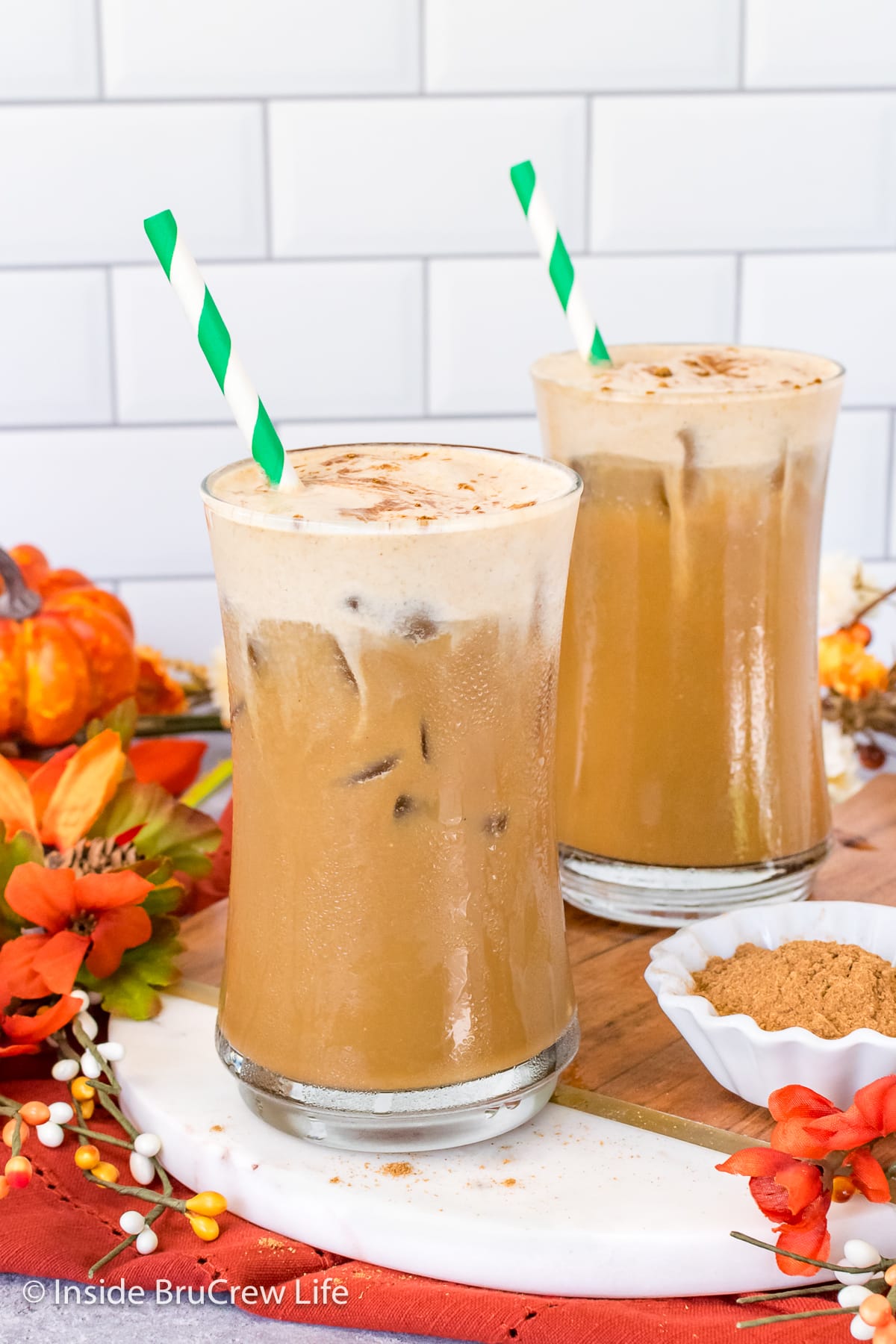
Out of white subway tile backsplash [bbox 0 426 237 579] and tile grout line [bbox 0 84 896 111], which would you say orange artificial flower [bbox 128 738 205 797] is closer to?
white subway tile backsplash [bbox 0 426 237 579]

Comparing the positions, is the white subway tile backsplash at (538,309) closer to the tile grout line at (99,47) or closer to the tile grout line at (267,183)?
the tile grout line at (267,183)

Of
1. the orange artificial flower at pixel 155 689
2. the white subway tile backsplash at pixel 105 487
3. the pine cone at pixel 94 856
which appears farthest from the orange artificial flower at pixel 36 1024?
the white subway tile backsplash at pixel 105 487

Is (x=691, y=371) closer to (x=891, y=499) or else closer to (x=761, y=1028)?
(x=761, y=1028)

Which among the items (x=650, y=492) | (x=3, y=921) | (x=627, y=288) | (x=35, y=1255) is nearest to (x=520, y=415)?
(x=627, y=288)

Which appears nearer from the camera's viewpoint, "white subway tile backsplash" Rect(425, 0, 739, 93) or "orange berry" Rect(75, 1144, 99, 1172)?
"orange berry" Rect(75, 1144, 99, 1172)

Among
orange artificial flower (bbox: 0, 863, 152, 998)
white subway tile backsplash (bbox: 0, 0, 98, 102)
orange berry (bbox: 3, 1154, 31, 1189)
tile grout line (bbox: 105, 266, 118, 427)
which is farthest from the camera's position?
tile grout line (bbox: 105, 266, 118, 427)

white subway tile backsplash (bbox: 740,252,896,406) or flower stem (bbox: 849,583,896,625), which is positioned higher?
white subway tile backsplash (bbox: 740,252,896,406)

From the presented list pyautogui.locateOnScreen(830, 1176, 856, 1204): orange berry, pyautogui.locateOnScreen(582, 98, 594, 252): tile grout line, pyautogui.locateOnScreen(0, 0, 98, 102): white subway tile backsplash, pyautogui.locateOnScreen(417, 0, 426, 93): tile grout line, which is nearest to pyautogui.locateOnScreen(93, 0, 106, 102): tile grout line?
pyautogui.locateOnScreen(0, 0, 98, 102): white subway tile backsplash
